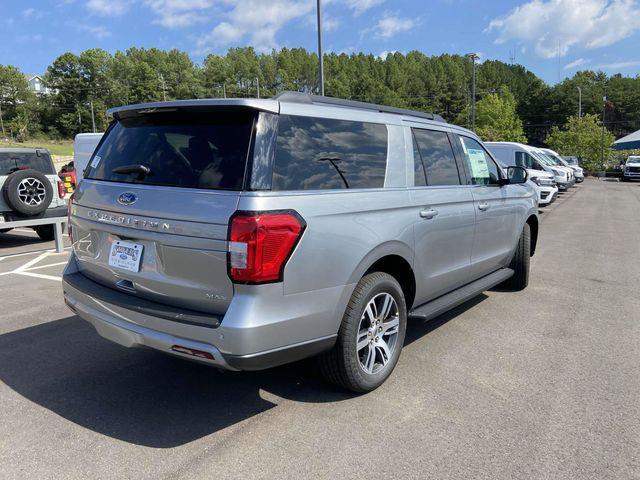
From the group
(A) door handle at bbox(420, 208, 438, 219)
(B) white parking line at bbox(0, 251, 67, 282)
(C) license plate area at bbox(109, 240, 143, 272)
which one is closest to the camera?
(C) license plate area at bbox(109, 240, 143, 272)

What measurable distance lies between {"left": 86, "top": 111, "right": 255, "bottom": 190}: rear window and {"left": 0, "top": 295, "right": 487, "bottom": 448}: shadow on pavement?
1.47 m

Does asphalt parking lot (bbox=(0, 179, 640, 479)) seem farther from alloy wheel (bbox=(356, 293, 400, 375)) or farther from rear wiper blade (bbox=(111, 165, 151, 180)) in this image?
rear wiper blade (bbox=(111, 165, 151, 180))

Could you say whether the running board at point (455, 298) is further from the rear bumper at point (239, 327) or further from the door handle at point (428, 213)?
the rear bumper at point (239, 327)

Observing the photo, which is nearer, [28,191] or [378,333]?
[378,333]

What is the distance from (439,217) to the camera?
410 cm

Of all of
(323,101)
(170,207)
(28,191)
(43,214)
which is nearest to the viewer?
Answer: (170,207)

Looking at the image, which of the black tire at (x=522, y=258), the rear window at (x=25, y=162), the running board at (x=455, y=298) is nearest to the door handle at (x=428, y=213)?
the running board at (x=455, y=298)

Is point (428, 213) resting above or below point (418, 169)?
below

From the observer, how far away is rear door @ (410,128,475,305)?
3910 mm

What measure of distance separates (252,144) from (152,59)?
128m

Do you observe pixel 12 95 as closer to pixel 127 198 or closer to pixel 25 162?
pixel 25 162

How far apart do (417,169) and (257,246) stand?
183 cm

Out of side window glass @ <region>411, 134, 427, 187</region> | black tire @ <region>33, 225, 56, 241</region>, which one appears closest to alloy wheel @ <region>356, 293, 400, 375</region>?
side window glass @ <region>411, 134, 427, 187</region>

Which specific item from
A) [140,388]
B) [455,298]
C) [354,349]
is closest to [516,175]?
[455,298]
